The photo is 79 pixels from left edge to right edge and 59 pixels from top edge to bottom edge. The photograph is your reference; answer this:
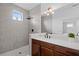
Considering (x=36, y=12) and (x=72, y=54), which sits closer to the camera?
(x=72, y=54)

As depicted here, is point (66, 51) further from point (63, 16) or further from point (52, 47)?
point (63, 16)

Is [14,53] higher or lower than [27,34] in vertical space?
lower

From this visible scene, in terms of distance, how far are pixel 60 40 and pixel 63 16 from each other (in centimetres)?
43

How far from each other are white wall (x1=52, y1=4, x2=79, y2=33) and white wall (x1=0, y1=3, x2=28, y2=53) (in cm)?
53

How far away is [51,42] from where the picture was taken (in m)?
1.69

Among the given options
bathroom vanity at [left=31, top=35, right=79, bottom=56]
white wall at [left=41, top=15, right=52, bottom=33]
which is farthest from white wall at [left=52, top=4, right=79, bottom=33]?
bathroom vanity at [left=31, top=35, right=79, bottom=56]

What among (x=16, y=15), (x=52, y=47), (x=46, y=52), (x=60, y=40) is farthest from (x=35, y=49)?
(x=16, y=15)

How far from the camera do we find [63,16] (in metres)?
1.64

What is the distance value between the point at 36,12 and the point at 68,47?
0.84m

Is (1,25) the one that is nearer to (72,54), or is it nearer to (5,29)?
(5,29)

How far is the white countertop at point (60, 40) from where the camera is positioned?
4.64 feet

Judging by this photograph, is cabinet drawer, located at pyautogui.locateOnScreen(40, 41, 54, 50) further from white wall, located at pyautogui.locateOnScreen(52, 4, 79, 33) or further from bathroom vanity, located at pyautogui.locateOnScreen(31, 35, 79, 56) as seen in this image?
white wall, located at pyautogui.locateOnScreen(52, 4, 79, 33)

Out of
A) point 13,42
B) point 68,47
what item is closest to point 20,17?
point 13,42

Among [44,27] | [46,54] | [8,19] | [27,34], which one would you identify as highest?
[8,19]
